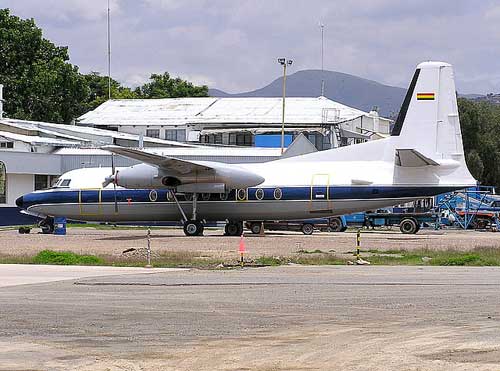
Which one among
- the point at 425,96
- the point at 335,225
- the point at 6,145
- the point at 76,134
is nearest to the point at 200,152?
the point at 335,225

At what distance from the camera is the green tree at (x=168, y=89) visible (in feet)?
A: 385

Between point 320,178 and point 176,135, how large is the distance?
149 feet

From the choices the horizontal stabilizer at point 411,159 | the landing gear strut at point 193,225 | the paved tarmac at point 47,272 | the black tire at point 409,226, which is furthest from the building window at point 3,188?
the paved tarmac at point 47,272

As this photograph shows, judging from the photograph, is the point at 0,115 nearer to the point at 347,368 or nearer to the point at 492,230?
the point at 492,230

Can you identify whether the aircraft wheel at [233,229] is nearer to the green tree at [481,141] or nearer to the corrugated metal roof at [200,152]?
the corrugated metal roof at [200,152]

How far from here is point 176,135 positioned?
85.2 m

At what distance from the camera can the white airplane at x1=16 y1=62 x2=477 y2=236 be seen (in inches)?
1583

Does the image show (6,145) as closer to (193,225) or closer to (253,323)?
(193,225)

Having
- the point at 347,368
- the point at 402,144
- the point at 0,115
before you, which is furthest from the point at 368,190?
the point at 0,115

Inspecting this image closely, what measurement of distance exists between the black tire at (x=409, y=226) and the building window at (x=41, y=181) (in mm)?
24260

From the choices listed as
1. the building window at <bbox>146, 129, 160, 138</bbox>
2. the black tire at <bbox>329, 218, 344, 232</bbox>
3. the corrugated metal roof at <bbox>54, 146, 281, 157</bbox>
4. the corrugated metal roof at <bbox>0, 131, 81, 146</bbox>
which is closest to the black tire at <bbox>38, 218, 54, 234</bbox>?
the corrugated metal roof at <bbox>54, 146, 281, 157</bbox>

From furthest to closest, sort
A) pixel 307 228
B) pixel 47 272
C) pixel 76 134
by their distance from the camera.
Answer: pixel 76 134 < pixel 307 228 < pixel 47 272

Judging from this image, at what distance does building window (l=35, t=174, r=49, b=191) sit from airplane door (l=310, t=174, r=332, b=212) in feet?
83.4

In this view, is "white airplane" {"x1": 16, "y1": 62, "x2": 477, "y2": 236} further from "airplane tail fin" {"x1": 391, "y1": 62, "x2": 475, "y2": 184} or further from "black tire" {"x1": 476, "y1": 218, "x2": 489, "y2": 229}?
"black tire" {"x1": 476, "y1": 218, "x2": 489, "y2": 229}
